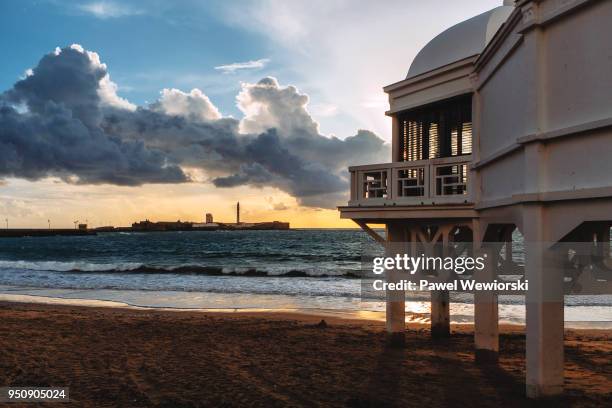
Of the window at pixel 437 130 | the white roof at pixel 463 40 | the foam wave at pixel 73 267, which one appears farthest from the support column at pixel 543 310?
the foam wave at pixel 73 267

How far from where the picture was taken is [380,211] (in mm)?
11414

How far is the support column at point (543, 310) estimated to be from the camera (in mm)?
6691

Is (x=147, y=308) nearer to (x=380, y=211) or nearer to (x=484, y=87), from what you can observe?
(x=380, y=211)

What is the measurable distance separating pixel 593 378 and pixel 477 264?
326 cm

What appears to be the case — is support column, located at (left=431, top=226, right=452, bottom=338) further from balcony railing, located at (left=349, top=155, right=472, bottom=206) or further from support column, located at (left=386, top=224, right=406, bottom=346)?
balcony railing, located at (left=349, top=155, right=472, bottom=206)

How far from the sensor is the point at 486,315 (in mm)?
10531

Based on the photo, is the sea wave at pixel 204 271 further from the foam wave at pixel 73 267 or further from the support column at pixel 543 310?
the support column at pixel 543 310

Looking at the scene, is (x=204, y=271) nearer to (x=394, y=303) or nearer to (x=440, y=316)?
(x=440, y=316)

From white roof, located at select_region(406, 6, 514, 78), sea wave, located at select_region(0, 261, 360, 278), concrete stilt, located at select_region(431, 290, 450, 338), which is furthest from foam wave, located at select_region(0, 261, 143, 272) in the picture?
white roof, located at select_region(406, 6, 514, 78)

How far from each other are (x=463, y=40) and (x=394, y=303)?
5700mm

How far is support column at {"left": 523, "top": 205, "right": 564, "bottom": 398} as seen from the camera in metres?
6.69

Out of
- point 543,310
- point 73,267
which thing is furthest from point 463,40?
point 73,267

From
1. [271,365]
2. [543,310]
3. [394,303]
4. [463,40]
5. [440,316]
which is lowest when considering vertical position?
[271,365]

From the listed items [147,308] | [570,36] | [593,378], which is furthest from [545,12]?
[147,308]
